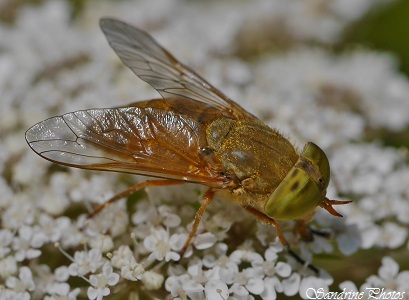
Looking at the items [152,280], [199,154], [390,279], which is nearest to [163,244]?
[152,280]

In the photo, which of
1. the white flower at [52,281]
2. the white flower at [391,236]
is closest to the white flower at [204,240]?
the white flower at [52,281]

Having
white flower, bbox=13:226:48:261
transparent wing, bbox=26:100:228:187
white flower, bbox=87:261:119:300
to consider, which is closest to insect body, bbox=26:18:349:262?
transparent wing, bbox=26:100:228:187

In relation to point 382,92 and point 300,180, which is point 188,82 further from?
point 382,92

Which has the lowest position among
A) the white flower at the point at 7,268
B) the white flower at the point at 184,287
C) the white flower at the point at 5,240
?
the white flower at the point at 7,268

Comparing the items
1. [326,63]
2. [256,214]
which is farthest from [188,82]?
[326,63]

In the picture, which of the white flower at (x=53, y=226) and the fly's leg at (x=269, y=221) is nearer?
the fly's leg at (x=269, y=221)

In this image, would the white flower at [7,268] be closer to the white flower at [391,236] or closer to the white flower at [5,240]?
the white flower at [5,240]

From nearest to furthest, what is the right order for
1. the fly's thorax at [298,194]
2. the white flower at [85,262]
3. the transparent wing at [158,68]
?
the fly's thorax at [298,194]
the white flower at [85,262]
the transparent wing at [158,68]

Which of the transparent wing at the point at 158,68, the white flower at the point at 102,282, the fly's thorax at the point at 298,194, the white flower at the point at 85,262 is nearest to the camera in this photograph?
the fly's thorax at the point at 298,194
